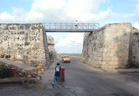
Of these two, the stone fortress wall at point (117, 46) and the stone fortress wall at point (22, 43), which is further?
the stone fortress wall at point (117, 46)

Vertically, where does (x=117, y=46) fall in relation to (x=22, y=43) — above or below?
below

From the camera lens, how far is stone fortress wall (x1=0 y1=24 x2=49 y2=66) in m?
35.6

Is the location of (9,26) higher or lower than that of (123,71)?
higher

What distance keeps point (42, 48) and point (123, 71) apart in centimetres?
1007

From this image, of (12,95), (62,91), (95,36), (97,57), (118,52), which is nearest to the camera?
(12,95)

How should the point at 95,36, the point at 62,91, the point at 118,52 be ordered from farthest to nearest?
the point at 95,36 → the point at 118,52 → the point at 62,91

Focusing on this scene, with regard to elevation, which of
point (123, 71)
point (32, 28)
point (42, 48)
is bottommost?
point (123, 71)

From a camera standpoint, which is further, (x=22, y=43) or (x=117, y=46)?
(x=117, y=46)

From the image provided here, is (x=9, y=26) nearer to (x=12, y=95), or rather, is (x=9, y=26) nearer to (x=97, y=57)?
(x=97, y=57)

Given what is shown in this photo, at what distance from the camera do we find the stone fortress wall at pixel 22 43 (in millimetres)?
35594

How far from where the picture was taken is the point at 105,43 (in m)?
38.1

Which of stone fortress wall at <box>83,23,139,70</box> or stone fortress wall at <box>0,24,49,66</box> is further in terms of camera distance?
stone fortress wall at <box>83,23,139,70</box>

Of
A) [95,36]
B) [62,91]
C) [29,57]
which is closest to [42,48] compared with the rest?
[29,57]

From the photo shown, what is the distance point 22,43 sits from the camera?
36000mm
